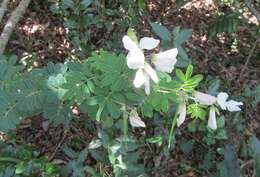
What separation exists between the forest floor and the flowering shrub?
0.94 m

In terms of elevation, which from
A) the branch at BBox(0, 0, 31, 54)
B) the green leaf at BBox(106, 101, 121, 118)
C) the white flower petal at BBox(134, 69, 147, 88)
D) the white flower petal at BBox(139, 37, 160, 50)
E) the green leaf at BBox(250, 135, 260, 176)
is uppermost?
the white flower petal at BBox(139, 37, 160, 50)

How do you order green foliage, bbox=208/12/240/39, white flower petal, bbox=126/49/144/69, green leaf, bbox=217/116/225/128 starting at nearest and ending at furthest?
white flower petal, bbox=126/49/144/69 < green leaf, bbox=217/116/225/128 < green foliage, bbox=208/12/240/39

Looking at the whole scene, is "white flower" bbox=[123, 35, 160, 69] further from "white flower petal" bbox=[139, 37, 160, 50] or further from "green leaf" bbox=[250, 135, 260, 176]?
"green leaf" bbox=[250, 135, 260, 176]

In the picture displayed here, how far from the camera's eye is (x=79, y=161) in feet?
7.48

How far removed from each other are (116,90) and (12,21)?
1798 millimetres

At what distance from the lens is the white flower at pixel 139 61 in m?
1.13

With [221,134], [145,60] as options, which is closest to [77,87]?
[145,60]

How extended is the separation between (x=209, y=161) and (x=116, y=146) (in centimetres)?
69

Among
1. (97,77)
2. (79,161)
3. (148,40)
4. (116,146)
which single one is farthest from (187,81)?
(79,161)

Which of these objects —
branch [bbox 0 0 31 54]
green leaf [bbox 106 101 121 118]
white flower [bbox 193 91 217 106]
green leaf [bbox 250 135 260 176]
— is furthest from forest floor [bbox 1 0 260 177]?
white flower [bbox 193 91 217 106]

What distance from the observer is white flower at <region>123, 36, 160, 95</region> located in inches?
44.6

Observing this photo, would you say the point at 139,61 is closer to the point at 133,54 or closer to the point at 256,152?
the point at 133,54

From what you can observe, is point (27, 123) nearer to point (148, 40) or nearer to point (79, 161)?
point (79, 161)

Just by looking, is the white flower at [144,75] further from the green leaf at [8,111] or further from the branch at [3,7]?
the branch at [3,7]
